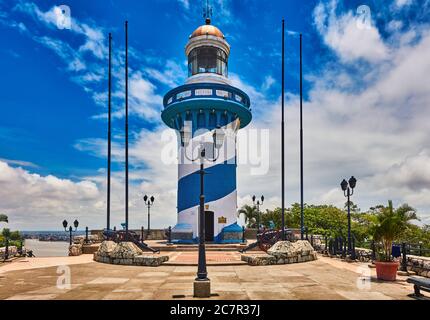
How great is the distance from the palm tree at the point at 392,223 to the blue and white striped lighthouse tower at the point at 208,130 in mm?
15014

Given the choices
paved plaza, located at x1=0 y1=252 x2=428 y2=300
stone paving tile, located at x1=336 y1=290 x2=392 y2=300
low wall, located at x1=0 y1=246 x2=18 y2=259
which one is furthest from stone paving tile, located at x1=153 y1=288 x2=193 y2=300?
low wall, located at x1=0 y1=246 x2=18 y2=259

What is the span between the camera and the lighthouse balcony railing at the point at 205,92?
27.2 m

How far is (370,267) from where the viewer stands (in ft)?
51.1

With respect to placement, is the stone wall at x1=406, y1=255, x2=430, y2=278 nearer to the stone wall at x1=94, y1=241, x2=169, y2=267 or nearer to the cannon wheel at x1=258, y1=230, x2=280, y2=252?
the cannon wheel at x1=258, y1=230, x2=280, y2=252

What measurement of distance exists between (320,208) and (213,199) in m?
23.6

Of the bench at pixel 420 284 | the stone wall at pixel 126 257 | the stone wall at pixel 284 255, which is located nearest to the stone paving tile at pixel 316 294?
the bench at pixel 420 284

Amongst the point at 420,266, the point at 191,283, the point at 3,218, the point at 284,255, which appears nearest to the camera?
the point at 191,283

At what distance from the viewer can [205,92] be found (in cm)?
2736

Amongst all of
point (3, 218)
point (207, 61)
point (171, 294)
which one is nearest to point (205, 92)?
point (207, 61)

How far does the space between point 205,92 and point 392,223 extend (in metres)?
18.1

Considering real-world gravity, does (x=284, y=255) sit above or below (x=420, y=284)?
below

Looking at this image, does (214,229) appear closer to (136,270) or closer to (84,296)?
(136,270)

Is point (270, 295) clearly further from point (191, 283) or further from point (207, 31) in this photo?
point (207, 31)
